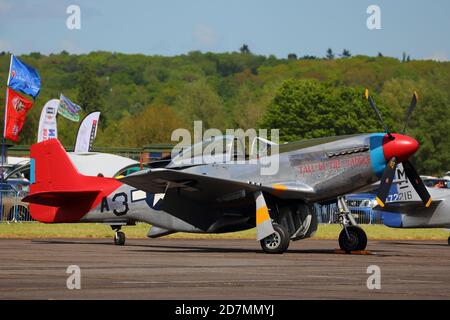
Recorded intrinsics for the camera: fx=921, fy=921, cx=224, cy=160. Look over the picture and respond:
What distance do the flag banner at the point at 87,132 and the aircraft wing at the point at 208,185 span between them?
93.0 ft

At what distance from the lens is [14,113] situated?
38.1m

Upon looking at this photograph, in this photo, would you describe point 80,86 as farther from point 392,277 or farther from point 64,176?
point 392,277

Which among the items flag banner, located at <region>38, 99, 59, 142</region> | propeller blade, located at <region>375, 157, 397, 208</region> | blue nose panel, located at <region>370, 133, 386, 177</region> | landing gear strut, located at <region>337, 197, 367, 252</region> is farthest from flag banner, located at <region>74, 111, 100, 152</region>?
propeller blade, located at <region>375, 157, 397, 208</region>

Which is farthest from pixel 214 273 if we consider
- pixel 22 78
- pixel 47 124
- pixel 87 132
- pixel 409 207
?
pixel 87 132

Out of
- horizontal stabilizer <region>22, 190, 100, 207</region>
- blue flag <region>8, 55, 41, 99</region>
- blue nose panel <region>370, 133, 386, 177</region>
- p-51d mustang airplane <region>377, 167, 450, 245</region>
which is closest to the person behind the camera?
blue nose panel <region>370, 133, 386, 177</region>

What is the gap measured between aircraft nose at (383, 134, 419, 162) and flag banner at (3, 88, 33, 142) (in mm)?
23162

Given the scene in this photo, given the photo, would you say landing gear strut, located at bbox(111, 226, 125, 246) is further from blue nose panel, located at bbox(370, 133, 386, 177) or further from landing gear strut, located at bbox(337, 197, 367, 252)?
blue nose panel, located at bbox(370, 133, 386, 177)

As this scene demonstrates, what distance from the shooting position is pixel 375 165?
18.2 meters

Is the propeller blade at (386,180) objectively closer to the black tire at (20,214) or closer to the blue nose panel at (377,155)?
the blue nose panel at (377,155)

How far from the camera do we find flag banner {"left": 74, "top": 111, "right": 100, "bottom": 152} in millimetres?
47191

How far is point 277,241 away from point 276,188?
1070 millimetres

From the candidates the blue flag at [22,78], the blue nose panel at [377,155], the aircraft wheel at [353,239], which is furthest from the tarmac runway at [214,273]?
the blue flag at [22,78]

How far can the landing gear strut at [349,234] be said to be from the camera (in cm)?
1914
